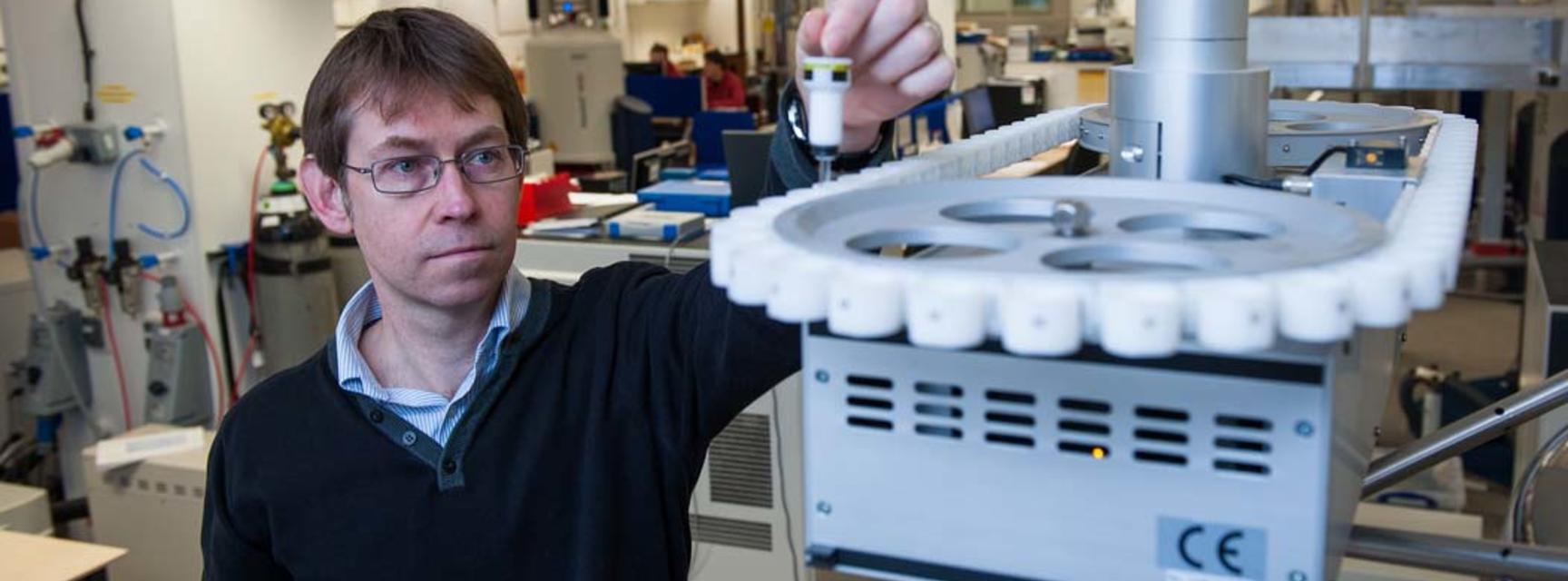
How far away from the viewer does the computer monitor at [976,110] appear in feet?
15.2

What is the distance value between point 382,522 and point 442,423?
0.33ft

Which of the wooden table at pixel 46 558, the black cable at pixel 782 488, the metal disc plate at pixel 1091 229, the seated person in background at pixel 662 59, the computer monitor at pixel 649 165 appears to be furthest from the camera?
the seated person in background at pixel 662 59

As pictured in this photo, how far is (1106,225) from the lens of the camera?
745 millimetres

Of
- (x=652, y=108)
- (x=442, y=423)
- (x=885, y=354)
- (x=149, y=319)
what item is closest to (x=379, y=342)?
(x=442, y=423)

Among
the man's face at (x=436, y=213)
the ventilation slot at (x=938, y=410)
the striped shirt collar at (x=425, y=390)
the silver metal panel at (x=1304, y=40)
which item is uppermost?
the silver metal panel at (x=1304, y=40)

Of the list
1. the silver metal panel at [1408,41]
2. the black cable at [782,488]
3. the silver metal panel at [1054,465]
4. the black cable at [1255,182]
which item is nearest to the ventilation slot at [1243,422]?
the silver metal panel at [1054,465]

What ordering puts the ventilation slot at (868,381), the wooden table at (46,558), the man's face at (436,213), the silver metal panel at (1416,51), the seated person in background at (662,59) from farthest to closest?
the seated person in background at (662,59) < the silver metal panel at (1416,51) < the wooden table at (46,558) < the man's face at (436,213) < the ventilation slot at (868,381)

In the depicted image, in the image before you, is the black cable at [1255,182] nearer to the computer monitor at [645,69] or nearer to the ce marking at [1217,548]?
the ce marking at [1217,548]

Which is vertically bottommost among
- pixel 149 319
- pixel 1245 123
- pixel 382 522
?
pixel 149 319

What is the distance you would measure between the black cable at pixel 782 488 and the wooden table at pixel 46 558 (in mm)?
1133

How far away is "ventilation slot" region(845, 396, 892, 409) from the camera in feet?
2.45

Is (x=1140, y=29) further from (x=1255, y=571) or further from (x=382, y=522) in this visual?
(x=382, y=522)

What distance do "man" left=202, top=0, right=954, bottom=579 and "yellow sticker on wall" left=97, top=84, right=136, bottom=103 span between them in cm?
254

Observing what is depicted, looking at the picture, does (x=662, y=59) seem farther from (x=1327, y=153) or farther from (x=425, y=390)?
(x=1327, y=153)
